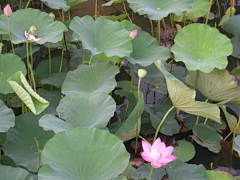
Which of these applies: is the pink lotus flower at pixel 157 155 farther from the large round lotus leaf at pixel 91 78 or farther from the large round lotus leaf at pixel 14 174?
the large round lotus leaf at pixel 91 78

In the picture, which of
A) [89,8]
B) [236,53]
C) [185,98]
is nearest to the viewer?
[185,98]

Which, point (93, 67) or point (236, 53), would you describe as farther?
point (236, 53)

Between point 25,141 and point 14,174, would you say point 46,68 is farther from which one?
point 14,174

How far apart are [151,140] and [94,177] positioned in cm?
77

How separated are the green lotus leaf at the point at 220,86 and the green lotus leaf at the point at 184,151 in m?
0.26

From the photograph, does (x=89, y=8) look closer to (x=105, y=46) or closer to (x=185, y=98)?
(x=105, y=46)

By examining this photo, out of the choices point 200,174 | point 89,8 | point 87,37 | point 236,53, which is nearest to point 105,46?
point 87,37

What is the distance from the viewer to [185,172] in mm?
1494

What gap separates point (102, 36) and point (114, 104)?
49cm

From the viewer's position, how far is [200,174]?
148 centimetres

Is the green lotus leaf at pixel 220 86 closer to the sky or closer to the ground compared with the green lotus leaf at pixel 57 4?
closer to the ground

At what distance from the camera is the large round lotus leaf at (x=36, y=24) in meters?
1.88

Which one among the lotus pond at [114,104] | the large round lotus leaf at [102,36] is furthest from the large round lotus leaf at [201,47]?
the large round lotus leaf at [102,36]

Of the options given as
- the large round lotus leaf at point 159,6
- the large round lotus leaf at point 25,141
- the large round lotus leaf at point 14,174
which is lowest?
the large round lotus leaf at point 25,141
